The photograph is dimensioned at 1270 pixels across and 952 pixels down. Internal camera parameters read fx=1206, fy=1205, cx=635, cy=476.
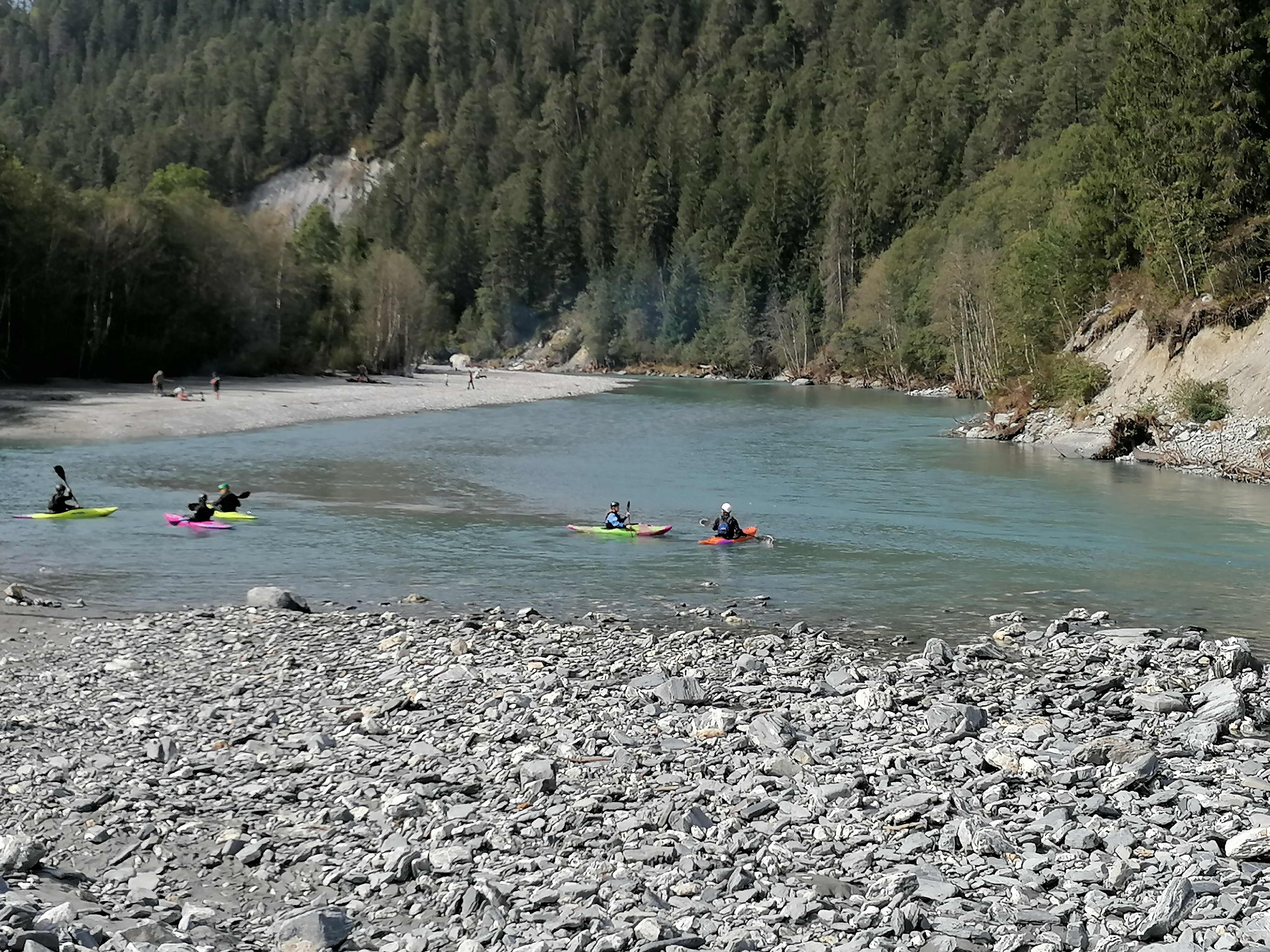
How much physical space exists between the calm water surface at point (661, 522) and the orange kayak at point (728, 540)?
50 centimetres

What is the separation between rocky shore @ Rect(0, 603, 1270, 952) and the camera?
9.36 meters

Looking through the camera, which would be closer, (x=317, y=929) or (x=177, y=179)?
(x=317, y=929)

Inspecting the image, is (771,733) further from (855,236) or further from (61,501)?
(855,236)

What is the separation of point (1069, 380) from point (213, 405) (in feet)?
155

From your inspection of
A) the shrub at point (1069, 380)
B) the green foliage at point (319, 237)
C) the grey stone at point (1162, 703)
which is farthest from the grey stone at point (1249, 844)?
the green foliage at point (319, 237)

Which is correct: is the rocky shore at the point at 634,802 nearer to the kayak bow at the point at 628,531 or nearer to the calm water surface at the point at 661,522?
the calm water surface at the point at 661,522

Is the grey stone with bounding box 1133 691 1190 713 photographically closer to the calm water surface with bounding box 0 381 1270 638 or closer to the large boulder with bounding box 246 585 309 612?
the calm water surface with bounding box 0 381 1270 638

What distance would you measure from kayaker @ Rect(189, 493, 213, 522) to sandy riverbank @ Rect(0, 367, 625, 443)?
79.2ft

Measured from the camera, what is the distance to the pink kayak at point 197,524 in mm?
32719

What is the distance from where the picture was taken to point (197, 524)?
32.8 m

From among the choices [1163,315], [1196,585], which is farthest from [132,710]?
[1163,315]

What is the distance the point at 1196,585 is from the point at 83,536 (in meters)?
26.7

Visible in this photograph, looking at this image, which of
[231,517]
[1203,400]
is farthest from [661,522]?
[1203,400]

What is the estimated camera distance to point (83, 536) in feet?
102
